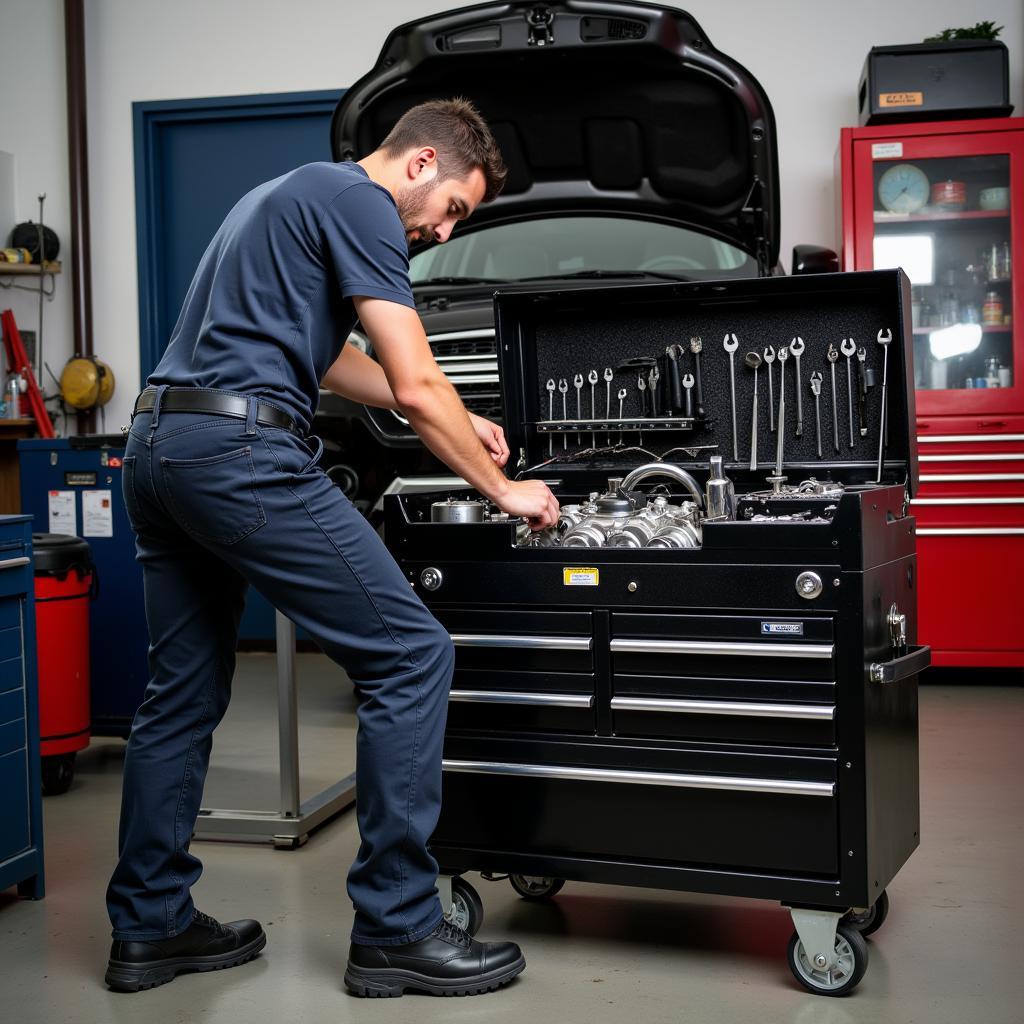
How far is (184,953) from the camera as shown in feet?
6.45

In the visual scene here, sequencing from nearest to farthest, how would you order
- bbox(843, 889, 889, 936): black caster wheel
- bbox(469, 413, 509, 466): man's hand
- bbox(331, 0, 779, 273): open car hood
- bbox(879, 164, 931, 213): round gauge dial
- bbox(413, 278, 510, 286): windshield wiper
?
bbox(843, 889, 889, 936): black caster wheel < bbox(469, 413, 509, 466): man's hand < bbox(331, 0, 779, 273): open car hood < bbox(413, 278, 510, 286): windshield wiper < bbox(879, 164, 931, 213): round gauge dial

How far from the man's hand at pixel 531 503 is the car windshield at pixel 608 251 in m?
1.78

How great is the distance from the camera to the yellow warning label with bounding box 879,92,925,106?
4203 millimetres

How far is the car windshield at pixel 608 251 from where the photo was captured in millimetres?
3604

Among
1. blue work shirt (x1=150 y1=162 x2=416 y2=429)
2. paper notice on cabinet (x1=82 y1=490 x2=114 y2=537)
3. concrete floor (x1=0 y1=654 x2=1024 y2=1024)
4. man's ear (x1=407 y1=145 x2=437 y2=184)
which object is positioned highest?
man's ear (x1=407 y1=145 x2=437 y2=184)

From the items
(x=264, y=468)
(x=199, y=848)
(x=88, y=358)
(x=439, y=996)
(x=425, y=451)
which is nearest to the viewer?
(x=264, y=468)

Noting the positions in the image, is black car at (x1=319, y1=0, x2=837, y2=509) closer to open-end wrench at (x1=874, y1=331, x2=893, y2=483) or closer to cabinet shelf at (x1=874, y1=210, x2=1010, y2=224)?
open-end wrench at (x1=874, y1=331, x2=893, y2=483)

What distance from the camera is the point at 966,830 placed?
2613 mm

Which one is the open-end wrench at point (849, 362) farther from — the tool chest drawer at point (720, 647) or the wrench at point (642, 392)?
the tool chest drawer at point (720, 647)

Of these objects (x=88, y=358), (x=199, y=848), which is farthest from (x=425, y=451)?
(x=88, y=358)

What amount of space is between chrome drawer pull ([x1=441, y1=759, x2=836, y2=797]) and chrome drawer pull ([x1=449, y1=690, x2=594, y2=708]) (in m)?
0.10

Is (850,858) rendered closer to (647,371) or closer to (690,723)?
(690,723)

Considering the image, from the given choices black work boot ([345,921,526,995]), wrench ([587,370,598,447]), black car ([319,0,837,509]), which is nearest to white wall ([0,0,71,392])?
black car ([319,0,837,509])

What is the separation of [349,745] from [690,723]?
1.83 meters
